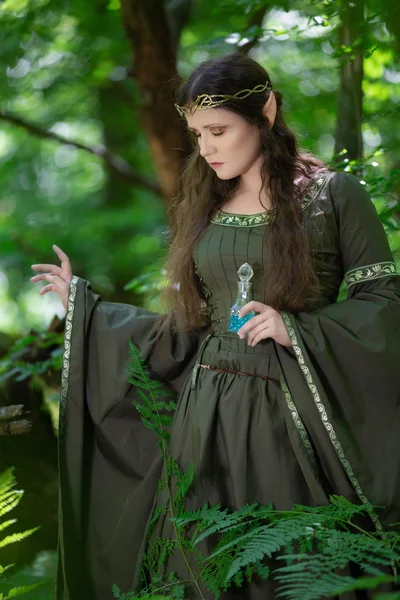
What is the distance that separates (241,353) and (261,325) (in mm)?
211

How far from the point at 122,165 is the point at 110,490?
3.81 metres

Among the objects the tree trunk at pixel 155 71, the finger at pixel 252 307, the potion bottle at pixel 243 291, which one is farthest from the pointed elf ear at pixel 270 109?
the tree trunk at pixel 155 71

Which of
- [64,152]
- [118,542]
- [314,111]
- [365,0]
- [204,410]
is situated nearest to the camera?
[204,410]

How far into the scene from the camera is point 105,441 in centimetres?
227

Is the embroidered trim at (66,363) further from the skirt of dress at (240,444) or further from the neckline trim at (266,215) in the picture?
the neckline trim at (266,215)

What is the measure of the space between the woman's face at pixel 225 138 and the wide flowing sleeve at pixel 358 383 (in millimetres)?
422

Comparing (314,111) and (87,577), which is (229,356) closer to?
(87,577)

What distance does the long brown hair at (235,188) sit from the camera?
1.88 metres

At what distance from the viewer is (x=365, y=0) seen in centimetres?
260

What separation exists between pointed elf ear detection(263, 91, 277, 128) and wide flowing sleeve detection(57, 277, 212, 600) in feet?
2.14

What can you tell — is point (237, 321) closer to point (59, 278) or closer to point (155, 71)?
point (59, 278)

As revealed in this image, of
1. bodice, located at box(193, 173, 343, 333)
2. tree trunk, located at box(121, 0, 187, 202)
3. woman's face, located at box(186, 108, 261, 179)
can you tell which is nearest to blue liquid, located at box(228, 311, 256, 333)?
bodice, located at box(193, 173, 343, 333)

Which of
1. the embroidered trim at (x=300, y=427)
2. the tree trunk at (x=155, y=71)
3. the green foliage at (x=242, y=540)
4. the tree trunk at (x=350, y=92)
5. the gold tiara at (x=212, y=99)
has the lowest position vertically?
the green foliage at (x=242, y=540)

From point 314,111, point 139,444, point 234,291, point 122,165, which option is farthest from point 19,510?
point 314,111
